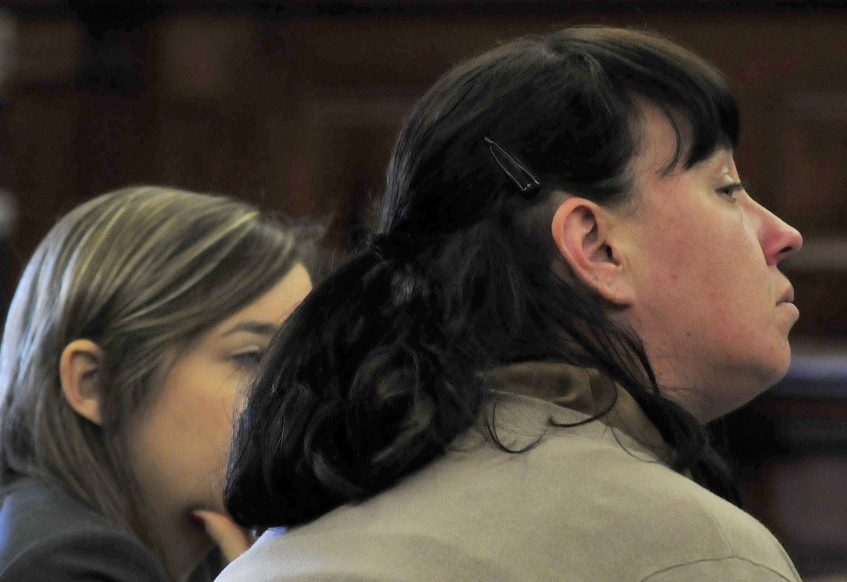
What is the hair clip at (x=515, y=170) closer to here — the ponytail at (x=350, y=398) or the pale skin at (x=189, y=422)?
the ponytail at (x=350, y=398)

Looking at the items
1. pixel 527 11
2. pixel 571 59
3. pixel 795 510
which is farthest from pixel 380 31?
pixel 571 59

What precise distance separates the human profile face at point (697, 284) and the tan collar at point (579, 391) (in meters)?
0.13

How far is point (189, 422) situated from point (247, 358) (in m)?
0.13

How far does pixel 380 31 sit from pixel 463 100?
2.68 metres

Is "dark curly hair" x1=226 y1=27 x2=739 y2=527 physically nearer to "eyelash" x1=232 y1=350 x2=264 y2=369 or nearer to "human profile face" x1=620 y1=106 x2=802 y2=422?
"human profile face" x1=620 y1=106 x2=802 y2=422

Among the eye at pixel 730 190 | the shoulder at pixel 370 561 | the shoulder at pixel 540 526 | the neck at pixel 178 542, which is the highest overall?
the eye at pixel 730 190

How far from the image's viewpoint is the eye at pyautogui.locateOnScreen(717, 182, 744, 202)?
4.19ft

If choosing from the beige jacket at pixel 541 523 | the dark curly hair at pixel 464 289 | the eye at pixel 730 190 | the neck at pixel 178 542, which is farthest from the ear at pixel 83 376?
the eye at pixel 730 190

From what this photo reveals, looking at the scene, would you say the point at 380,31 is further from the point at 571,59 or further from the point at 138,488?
the point at 571,59

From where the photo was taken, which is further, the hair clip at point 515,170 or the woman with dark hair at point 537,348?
the hair clip at point 515,170

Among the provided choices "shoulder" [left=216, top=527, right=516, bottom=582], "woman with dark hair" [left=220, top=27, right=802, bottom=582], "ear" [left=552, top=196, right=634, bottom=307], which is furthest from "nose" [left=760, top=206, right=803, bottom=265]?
"shoulder" [left=216, top=527, right=516, bottom=582]

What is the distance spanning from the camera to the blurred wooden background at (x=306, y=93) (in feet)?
12.3

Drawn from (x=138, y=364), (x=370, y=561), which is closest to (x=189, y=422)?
(x=138, y=364)

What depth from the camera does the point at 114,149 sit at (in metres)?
3.89
